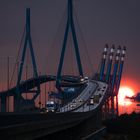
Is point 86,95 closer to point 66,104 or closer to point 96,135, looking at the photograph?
point 66,104

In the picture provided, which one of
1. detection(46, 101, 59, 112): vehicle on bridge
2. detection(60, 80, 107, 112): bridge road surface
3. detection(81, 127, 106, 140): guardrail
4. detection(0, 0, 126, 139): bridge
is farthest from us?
detection(60, 80, 107, 112): bridge road surface

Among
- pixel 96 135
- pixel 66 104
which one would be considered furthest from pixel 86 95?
pixel 96 135

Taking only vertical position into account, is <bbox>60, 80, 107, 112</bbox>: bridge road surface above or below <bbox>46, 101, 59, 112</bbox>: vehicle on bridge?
above

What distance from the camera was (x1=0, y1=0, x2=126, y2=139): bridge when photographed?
3496cm

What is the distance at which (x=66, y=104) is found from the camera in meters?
91.4

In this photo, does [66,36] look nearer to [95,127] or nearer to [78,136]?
[95,127]

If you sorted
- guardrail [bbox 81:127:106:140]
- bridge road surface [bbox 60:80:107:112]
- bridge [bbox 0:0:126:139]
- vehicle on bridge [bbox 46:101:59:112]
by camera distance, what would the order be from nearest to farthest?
bridge [bbox 0:0:126:139] < guardrail [bbox 81:127:106:140] < vehicle on bridge [bbox 46:101:59:112] < bridge road surface [bbox 60:80:107:112]

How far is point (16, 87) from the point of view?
4830 inches

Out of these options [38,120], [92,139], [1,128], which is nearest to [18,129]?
[1,128]

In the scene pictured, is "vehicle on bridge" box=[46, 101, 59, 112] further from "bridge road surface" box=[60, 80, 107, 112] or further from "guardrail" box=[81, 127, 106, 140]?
"guardrail" box=[81, 127, 106, 140]

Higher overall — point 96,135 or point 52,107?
point 52,107

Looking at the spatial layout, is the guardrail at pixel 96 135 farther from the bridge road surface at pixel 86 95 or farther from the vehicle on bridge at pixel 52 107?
the bridge road surface at pixel 86 95

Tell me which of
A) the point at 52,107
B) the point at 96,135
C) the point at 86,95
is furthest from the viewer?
the point at 86,95

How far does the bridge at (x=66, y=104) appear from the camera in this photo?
115ft
